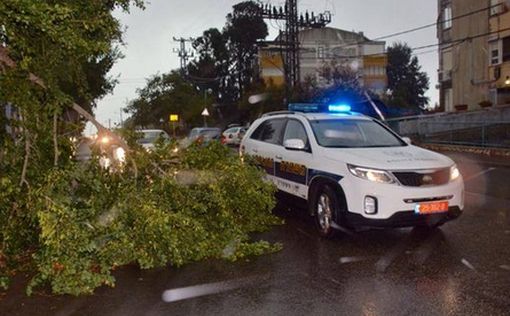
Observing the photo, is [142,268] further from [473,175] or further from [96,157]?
[473,175]

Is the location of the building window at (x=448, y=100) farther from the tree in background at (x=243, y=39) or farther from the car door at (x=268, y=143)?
the car door at (x=268, y=143)

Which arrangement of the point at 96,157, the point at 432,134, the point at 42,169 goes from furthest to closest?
the point at 432,134 < the point at 96,157 < the point at 42,169

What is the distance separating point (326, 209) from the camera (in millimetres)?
6938

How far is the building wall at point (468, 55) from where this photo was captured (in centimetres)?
3164

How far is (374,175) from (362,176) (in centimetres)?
14

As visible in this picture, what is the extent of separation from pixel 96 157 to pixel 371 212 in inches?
137

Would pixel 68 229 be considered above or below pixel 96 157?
below

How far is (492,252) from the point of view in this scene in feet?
20.2

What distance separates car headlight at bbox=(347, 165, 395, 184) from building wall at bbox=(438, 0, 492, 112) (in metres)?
25.9

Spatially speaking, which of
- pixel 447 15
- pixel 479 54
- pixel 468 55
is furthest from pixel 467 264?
pixel 447 15

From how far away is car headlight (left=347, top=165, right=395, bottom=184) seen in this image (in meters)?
6.32

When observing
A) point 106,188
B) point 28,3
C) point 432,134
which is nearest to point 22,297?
point 106,188

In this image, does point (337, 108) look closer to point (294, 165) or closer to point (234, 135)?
point (294, 165)

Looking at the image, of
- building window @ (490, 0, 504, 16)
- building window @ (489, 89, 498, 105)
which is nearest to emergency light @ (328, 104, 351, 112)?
building window @ (490, 0, 504, 16)
